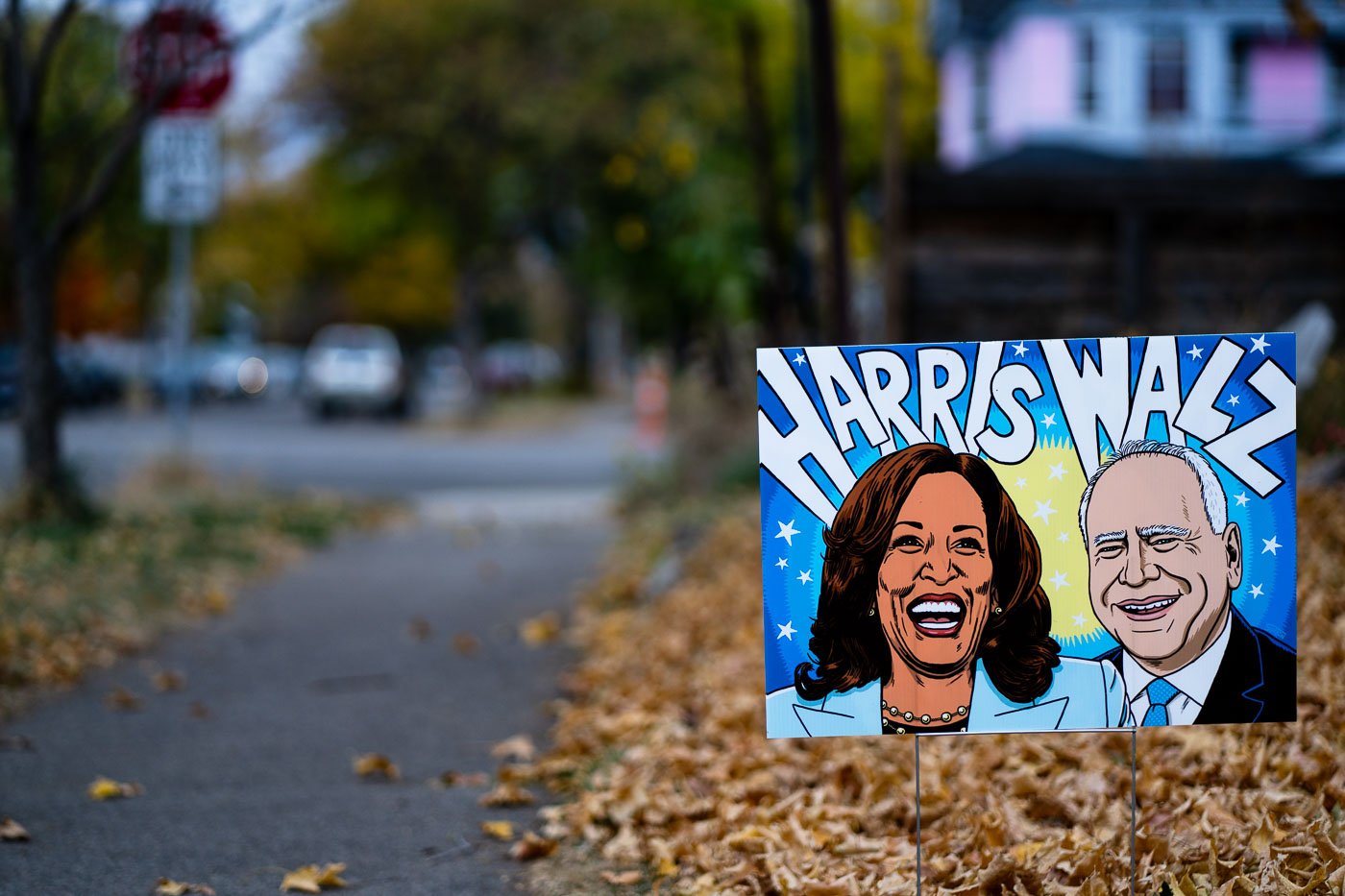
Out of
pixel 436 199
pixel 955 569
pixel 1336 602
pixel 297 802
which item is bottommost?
pixel 297 802

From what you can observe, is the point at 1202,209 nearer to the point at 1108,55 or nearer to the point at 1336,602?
the point at 1336,602

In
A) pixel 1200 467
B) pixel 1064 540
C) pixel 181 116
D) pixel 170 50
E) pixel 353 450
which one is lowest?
pixel 353 450

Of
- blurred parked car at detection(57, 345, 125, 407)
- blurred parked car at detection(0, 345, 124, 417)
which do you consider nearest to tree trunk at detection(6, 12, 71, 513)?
blurred parked car at detection(0, 345, 124, 417)

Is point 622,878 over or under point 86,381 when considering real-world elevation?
under

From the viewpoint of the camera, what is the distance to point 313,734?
630 centimetres

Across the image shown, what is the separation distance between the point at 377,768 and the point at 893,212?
6.45 metres

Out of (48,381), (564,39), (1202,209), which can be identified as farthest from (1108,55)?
(48,381)

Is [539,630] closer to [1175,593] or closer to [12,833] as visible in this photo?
[12,833]

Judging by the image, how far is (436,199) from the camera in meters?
32.2

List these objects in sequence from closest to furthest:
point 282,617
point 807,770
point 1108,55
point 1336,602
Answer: point 807,770 < point 1336,602 < point 282,617 < point 1108,55

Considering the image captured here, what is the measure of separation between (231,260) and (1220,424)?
48092 mm

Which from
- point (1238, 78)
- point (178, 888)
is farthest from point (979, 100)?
point (178, 888)

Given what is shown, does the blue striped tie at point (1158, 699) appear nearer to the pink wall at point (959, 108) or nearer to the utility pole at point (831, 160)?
the utility pole at point (831, 160)

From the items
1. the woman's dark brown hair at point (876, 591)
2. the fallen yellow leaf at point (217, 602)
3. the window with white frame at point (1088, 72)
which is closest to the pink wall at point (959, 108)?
the window with white frame at point (1088, 72)
